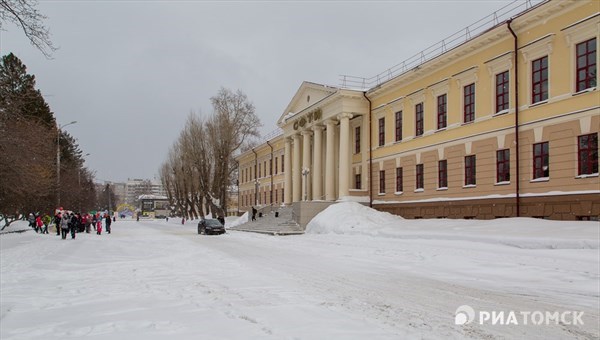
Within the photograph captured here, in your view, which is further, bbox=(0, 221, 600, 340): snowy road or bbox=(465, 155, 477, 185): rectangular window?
bbox=(465, 155, 477, 185): rectangular window

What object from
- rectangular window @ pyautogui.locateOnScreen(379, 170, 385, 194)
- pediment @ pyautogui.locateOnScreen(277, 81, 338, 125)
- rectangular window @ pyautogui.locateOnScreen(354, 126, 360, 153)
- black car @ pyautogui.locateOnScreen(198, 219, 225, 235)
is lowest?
black car @ pyautogui.locateOnScreen(198, 219, 225, 235)

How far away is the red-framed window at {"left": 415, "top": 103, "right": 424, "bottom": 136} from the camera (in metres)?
33.4

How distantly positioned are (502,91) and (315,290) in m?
20.4

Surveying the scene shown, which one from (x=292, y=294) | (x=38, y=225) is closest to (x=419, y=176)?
(x=292, y=294)

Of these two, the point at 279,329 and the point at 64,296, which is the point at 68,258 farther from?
the point at 279,329

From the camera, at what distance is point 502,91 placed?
86.0ft

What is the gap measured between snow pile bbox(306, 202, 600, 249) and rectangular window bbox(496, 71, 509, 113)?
643 centimetres

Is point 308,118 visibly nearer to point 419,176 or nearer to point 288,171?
point 288,171

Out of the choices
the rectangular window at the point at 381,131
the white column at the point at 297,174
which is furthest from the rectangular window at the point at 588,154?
the white column at the point at 297,174

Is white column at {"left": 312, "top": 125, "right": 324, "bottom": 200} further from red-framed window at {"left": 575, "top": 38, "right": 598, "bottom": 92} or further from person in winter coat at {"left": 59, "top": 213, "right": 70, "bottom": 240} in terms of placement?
red-framed window at {"left": 575, "top": 38, "right": 598, "bottom": 92}

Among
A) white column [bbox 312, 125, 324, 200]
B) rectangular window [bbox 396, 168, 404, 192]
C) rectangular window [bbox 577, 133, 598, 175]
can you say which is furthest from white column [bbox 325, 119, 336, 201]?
rectangular window [bbox 577, 133, 598, 175]

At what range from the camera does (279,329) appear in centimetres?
643

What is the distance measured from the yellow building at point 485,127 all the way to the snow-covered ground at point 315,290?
354 centimetres

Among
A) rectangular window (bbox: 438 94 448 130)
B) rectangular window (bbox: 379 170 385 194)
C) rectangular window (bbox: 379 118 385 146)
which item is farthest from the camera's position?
rectangular window (bbox: 379 118 385 146)
